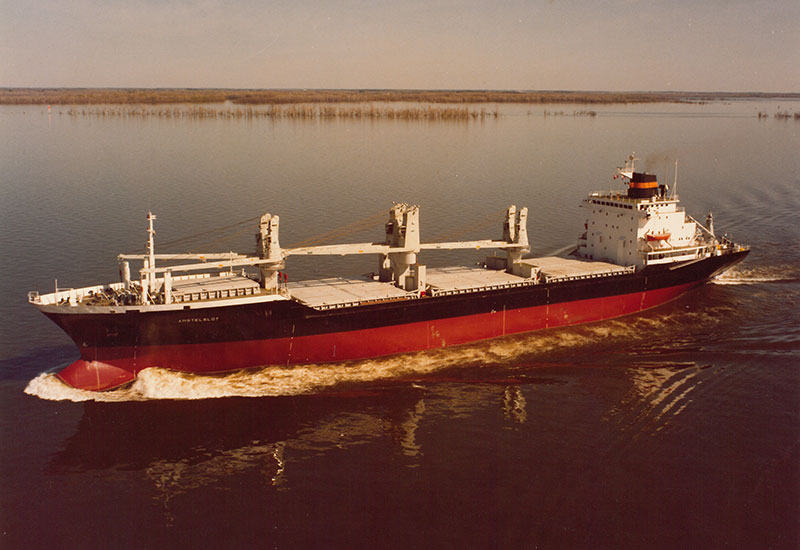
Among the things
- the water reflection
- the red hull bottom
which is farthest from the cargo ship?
the water reflection

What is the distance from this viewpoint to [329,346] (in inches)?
913

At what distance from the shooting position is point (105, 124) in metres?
96.7

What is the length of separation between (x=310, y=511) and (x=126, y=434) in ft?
20.9

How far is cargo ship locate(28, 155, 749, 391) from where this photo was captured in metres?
21.0

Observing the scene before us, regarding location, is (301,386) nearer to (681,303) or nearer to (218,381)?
(218,381)

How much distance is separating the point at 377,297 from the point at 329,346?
247 centimetres

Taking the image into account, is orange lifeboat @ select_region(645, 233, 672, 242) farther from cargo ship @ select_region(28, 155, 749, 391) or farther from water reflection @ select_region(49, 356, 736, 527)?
water reflection @ select_region(49, 356, 736, 527)

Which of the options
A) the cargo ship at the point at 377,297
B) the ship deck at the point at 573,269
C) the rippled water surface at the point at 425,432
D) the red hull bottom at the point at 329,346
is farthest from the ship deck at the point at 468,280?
the rippled water surface at the point at 425,432

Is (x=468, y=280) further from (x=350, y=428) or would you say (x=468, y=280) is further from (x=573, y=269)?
(x=350, y=428)

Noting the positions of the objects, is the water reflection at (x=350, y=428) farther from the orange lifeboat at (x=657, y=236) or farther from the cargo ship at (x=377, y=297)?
the orange lifeboat at (x=657, y=236)

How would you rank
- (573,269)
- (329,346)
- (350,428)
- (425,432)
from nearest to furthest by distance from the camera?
(425,432) → (350,428) → (329,346) → (573,269)

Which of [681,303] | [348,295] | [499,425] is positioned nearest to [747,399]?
[499,425]

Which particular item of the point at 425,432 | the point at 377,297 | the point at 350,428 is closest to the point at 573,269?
the point at 377,297

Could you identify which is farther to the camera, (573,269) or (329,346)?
(573,269)
